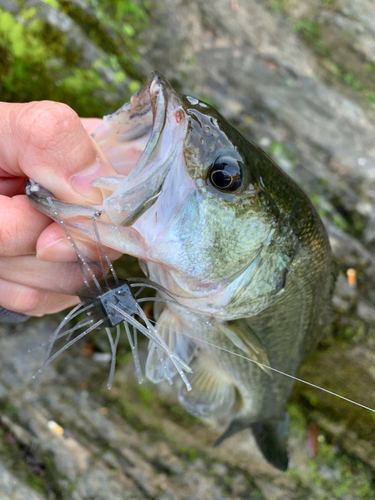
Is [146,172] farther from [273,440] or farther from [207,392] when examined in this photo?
[273,440]

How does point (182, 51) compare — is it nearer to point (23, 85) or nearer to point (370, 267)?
point (23, 85)

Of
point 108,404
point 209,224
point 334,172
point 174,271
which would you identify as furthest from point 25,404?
point 334,172

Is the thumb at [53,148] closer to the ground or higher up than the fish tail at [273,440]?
higher up

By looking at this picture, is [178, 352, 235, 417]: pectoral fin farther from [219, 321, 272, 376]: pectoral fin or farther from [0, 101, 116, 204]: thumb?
[0, 101, 116, 204]: thumb

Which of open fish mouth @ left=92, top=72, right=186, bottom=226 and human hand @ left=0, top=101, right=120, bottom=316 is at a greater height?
open fish mouth @ left=92, top=72, right=186, bottom=226

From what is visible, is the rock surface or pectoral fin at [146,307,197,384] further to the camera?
the rock surface

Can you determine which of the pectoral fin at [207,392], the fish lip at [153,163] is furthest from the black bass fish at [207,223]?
the pectoral fin at [207,392]

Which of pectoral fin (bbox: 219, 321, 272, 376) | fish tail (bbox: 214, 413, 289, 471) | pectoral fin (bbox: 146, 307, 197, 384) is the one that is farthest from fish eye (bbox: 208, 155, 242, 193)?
fish tail (bbox: 214, 413, 289, 471)

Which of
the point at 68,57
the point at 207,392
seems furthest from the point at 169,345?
the point at 68,57

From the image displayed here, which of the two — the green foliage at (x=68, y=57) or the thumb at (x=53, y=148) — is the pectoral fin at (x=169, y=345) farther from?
the green foliage at (x=68, y=57)
